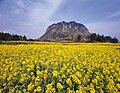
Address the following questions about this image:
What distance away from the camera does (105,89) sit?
590 cm

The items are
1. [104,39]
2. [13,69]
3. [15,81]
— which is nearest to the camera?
[15,81]

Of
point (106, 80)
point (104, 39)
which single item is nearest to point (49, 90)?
point (106, 80)

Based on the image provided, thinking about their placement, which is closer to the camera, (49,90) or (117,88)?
(49,90)

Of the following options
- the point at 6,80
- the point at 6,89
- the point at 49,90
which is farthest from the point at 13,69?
the point at 49,90

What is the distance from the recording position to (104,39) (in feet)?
187

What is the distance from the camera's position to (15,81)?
6.84m

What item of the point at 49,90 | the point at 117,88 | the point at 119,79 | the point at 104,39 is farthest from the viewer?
the point at 104,39

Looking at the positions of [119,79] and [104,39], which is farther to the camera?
[104,39]

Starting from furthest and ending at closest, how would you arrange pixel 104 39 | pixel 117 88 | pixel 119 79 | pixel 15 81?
pixel 104 39
pixel 15 81
pixel 119 79
pixel 117 88

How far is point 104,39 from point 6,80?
5245 centimetres

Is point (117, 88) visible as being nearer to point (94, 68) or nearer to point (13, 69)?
point (94, 68)

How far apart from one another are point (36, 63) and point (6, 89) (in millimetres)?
3103

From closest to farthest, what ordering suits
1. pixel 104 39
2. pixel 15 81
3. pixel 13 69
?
pixel 15 81
pixel 13 69
pixel 104 39

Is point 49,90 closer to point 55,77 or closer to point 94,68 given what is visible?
point 55,77
